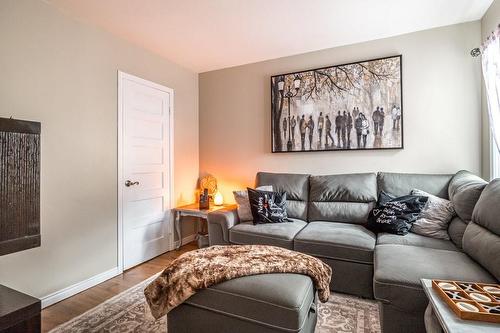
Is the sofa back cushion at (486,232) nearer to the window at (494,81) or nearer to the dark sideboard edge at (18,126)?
the window at (494,81)

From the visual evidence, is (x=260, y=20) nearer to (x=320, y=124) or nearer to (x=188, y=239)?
(x=320, y=124)

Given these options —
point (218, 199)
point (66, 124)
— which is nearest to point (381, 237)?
point (218, 199)

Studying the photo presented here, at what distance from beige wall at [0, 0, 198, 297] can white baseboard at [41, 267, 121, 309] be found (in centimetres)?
4

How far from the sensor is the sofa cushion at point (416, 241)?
204cm

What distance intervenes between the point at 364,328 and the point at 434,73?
257 cm

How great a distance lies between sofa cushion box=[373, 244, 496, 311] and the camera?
148 cm

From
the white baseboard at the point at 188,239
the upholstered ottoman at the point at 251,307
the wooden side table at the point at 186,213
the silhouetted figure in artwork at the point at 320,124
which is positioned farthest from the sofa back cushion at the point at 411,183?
the white baseboard at the point at 188,239

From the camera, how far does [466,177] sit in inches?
91.3

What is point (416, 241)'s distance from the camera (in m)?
2.14

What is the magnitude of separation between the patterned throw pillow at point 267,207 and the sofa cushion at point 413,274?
118 centimetres

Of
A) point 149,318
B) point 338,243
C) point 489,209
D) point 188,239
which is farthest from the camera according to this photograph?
point 188,239

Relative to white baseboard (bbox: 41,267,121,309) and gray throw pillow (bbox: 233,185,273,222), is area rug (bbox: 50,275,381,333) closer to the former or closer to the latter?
white baseboard (bbox: 41,267,121,309)

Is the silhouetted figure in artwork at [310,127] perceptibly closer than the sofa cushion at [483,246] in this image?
No

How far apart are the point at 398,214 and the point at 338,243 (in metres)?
0.64
